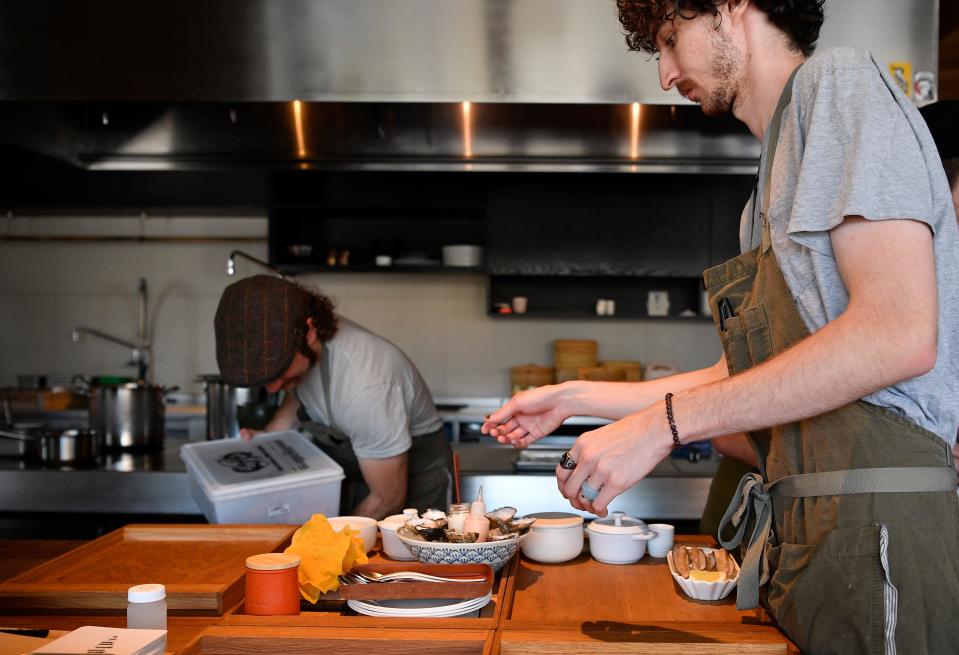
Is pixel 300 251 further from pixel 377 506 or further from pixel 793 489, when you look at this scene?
pixel 793 489

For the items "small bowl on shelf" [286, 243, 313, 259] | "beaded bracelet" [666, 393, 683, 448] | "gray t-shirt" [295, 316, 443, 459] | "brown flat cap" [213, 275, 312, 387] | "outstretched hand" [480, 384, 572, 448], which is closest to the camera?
"beaded bracelet" [666, 393, 683, 448]

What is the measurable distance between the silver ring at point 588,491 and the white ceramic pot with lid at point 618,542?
493 millimetres

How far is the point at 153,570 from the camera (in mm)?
1654

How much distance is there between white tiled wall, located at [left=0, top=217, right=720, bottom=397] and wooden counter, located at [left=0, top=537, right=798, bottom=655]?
4141 millimetres

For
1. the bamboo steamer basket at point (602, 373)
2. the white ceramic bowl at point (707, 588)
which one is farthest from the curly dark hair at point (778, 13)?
the bamboo steamer basket at point (602, 373)

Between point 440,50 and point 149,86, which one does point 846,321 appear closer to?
point 440,50

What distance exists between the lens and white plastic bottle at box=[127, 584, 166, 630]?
120cm

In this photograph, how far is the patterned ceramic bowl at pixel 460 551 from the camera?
147 cm

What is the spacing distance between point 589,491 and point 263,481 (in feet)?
4.33

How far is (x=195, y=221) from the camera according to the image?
580 cm

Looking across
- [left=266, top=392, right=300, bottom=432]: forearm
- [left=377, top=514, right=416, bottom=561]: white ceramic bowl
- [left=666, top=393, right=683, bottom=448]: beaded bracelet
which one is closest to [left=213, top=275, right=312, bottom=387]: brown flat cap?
[left=266, top=392, right=300, bottom=432]: forearm

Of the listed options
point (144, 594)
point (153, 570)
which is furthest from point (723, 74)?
point (153, 570)

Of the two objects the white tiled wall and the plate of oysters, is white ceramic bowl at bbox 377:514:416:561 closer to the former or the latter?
the plate of oysters

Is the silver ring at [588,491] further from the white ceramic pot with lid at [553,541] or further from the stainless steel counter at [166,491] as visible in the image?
the stainless steel counter at [166,491]
